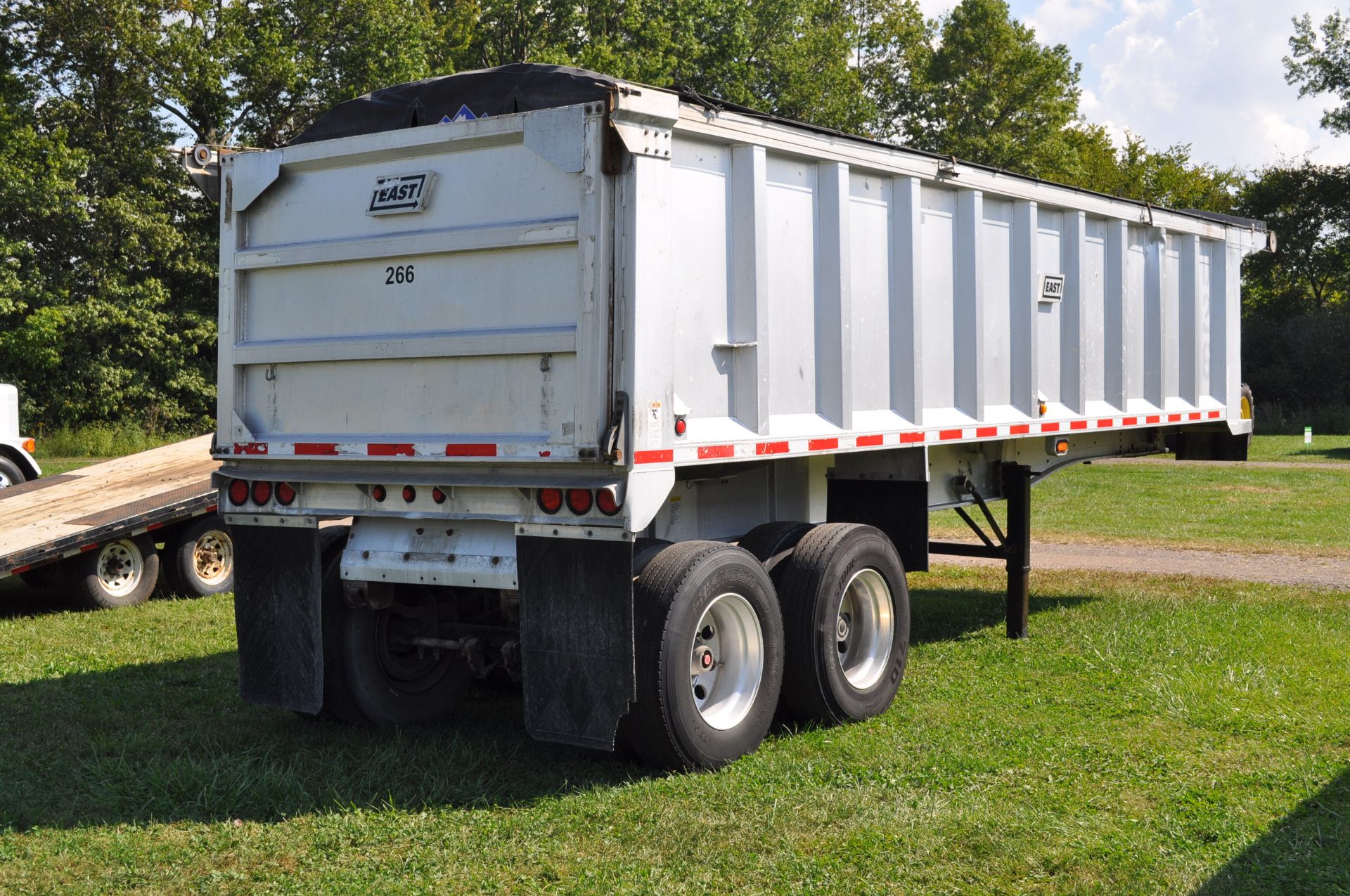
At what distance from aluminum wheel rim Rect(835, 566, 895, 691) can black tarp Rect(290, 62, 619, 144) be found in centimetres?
300

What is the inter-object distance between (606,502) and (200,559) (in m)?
7.25

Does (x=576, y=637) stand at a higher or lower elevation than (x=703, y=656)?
higher

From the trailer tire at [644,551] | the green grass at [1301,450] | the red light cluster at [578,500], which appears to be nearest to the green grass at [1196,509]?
the green grass at [1301,450]

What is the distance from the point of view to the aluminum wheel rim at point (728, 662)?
6324 millimetres

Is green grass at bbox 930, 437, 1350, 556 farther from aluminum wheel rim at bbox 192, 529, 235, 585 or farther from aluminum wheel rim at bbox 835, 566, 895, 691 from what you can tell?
aluminum wheel rim at bbox 835, 566, 895, 691

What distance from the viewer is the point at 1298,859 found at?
5012 mm

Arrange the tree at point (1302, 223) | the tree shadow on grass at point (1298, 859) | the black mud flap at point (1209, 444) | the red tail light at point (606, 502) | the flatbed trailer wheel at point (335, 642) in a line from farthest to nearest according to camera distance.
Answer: the tree at point (1302, 223) < the black mud flap at point (1209, 444) < the flatbed trailer wheel at point (335, 642) < the red tail light at point (606, 502) < the tree shadow on grass at point (1298, 859)

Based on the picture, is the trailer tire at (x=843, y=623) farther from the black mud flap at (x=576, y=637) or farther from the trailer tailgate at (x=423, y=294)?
the trailer tailgate at (x=423, y=294)

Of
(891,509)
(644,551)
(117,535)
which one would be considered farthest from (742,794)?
(117,535)

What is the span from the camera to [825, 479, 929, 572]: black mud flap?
8.15 meters

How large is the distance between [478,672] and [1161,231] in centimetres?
700

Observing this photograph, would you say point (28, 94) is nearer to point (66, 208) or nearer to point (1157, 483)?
point (66, 208)

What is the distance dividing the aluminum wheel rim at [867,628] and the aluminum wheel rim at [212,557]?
21.2ft

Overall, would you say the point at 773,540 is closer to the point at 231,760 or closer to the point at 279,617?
the point at 279,617
